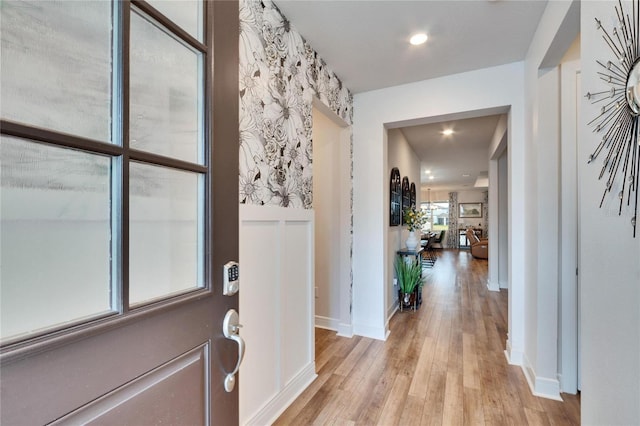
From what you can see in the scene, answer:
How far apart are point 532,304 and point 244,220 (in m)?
2.18

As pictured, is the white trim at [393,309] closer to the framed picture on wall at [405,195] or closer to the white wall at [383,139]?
the white wall at [383,139]

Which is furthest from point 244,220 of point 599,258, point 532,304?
point 532,304

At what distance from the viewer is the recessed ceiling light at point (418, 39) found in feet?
7.00

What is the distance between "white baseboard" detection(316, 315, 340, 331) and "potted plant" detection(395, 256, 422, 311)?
43.5 inches

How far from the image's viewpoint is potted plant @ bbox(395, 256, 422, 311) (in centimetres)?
382

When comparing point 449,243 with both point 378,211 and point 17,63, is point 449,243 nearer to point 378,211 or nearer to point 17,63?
point 378,211

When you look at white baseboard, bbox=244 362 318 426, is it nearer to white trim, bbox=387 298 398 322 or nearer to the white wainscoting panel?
the white wainscoting panel

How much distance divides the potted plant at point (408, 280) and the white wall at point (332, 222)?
1.08 metres

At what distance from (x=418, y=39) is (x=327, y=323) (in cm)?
290

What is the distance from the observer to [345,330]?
3107mm

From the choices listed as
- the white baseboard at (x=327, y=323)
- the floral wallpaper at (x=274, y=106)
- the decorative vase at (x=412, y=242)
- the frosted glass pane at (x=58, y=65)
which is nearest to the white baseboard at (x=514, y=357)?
the white baseboard at (x=327, y=323)

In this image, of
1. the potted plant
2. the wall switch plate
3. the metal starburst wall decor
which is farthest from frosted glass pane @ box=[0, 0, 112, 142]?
the potted plant

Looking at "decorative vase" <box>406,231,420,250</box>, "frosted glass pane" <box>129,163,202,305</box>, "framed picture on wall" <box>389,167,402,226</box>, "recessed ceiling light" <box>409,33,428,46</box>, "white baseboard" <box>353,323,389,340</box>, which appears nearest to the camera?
"frosted glass pane" <box>129,163,202,305</box>

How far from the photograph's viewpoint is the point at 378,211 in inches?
120
